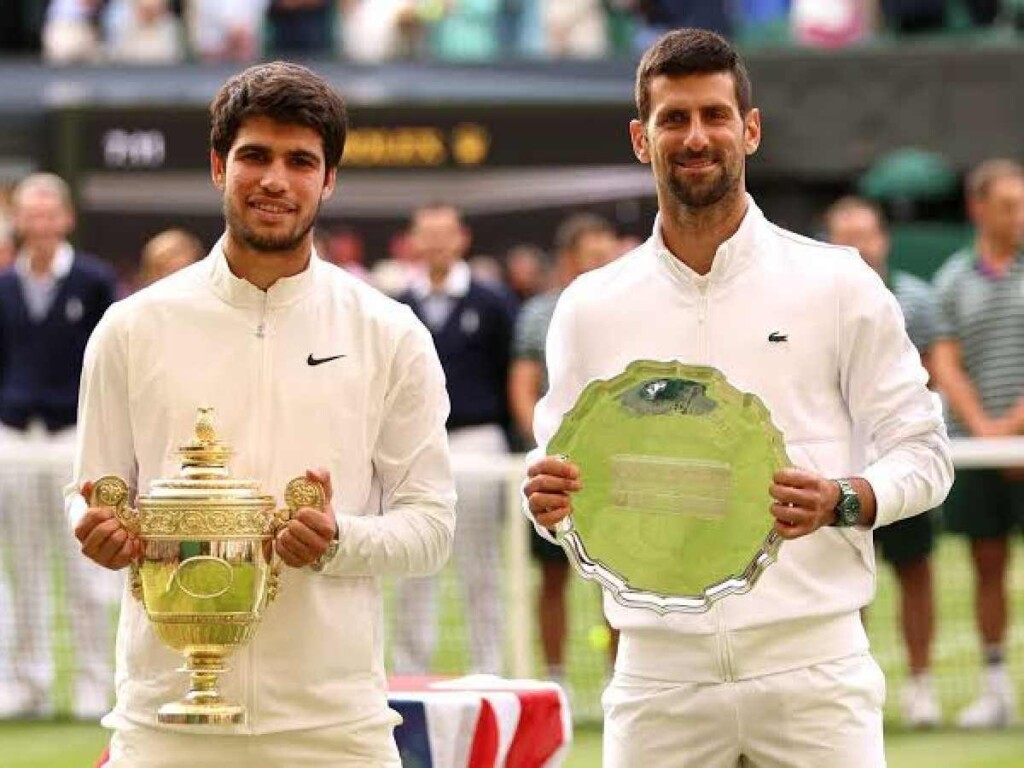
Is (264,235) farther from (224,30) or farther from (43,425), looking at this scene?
(224,30)

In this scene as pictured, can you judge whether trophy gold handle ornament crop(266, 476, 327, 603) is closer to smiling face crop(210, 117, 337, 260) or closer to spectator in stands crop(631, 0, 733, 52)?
smiling face crop(210, 117, 337, 260)

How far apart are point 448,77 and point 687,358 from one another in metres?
14.9

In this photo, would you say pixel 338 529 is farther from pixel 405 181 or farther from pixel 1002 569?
pixel 405 181

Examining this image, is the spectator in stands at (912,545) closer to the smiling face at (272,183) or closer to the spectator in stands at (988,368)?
the spectator in stands at (988,368)

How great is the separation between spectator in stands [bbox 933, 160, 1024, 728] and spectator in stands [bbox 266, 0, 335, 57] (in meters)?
10.4

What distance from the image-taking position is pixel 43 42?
2100cm

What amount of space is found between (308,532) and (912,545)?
6.23m

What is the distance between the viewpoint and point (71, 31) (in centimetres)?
2053

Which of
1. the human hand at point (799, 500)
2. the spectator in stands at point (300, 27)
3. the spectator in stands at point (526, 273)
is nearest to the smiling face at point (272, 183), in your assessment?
the human hand at point (799, 500)

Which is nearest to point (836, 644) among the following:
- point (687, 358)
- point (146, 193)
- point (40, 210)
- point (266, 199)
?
point (687, 358)

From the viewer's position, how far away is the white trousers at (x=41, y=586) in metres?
10.5

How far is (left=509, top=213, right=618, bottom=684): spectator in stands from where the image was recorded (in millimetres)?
10266

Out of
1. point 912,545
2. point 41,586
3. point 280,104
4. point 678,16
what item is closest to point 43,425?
point 41,586

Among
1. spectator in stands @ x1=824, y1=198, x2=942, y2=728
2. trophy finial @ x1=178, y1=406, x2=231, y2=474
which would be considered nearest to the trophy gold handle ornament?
trophy finial @ x1=178, y1=406, x2=231, y2=474
